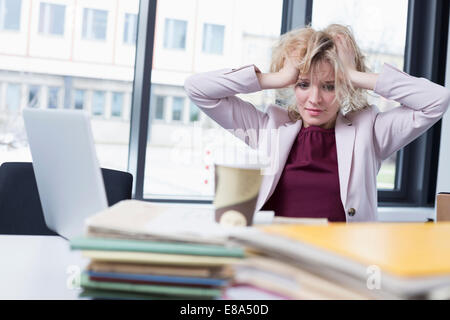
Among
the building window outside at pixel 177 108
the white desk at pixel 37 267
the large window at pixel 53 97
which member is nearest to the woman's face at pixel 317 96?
the white desk at pixel 37 267

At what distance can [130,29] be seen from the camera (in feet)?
9.20

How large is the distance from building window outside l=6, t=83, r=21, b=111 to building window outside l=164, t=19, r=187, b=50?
2.60ft

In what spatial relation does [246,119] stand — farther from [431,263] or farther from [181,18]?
[431,263]

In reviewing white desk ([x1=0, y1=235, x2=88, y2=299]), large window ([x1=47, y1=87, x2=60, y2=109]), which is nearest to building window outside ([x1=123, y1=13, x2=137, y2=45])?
large window ([x1=47, y1=87, x2=60, y2=109])

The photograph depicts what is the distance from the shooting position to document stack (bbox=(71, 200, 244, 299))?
2.04 feet

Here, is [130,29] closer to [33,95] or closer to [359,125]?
[33,95]

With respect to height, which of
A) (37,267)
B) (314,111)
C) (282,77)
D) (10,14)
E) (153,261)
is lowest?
(37,267)

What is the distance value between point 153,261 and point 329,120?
4.14ft

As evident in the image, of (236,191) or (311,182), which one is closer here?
(236,191)

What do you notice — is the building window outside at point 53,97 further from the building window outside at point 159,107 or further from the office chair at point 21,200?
the office chair at point 21,200

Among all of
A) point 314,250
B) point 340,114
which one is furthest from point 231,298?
point 340,114

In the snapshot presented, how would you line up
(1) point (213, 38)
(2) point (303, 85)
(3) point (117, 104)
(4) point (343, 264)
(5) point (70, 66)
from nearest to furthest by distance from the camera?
(4) point (343, 264) < (2) point (303, 85) < (5) point (70, 66) < (3) point (117, 104) < (1) point (213, 38)

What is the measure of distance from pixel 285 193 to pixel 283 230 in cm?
106

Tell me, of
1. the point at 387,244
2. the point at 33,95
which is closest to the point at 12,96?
the point at 33,95
